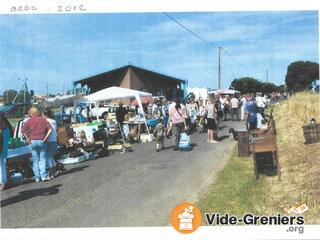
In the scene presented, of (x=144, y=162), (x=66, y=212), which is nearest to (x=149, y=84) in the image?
(x=144, y=162)

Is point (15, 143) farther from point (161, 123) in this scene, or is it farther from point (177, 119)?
point (161, 123)

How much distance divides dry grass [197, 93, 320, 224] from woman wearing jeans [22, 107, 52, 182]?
2781 mm

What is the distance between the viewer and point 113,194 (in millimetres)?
6531

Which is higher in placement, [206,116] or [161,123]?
[206,116]

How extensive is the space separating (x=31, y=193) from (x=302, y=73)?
3.85 meters

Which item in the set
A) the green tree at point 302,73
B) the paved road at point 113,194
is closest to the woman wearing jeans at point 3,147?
the paved road at point 113,194

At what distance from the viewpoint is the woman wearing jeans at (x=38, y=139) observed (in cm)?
818

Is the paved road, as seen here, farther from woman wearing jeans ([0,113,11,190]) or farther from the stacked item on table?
the stacked item on table

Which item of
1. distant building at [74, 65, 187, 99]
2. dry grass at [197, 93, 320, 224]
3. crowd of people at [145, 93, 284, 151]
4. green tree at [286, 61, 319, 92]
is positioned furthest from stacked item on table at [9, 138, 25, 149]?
green tree at [286, 61, 319, 92]

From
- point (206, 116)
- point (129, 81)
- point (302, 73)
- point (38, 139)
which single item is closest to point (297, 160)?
point (302, 73)

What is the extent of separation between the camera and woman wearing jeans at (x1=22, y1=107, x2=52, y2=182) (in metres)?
8.18

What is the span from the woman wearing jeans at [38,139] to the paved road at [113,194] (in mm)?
312

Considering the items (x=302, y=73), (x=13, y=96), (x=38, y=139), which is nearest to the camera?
(x=302, y=73)

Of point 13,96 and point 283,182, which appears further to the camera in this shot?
point 283,182
